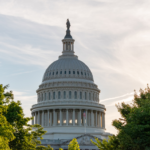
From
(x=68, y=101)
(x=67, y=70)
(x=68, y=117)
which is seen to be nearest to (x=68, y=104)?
(x=68, y=101)

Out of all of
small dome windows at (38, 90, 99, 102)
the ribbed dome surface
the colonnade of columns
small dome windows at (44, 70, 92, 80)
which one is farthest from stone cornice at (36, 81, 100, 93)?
the colonnade of columns

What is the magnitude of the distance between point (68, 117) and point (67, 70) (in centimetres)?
1851

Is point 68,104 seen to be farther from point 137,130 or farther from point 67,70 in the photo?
point 137,130

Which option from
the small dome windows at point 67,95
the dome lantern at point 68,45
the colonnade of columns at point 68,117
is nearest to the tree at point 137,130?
the colonnade of columns at point 68,117

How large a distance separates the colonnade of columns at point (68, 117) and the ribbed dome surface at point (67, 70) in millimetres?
13833

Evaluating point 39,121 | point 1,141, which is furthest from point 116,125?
point 39,121

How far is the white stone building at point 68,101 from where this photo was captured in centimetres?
14179

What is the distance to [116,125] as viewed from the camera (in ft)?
184

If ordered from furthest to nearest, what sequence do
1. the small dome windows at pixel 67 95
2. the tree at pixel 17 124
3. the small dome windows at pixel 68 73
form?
the small dome windows at pixel 68 73
the small dome windows at pixel 67 95
the tree at pixel 17 124

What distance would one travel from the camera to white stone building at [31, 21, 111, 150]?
142 m

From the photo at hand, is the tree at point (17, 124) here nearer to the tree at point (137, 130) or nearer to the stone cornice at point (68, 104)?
the tree at point (137, 130)

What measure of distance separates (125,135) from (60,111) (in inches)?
3669

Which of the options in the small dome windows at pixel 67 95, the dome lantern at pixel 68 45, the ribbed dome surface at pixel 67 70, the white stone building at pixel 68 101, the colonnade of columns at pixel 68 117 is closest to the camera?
the white stone building at pixel 68 101

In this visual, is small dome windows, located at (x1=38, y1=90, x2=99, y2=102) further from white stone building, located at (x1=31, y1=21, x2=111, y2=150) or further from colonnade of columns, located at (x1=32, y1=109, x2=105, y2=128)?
colonnade of columns, located at (x1=32, y1=109, x2=105, y2=128)
